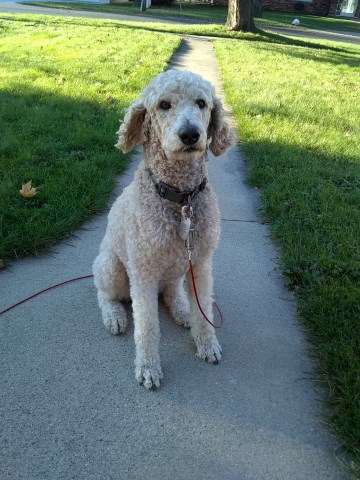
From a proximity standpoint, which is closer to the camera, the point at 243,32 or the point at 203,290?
the point at 203,290

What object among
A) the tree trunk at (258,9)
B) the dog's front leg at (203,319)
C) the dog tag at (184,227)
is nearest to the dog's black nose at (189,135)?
the dog tag at (184,227)

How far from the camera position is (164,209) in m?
2.46

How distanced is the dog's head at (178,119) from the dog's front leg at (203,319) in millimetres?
750

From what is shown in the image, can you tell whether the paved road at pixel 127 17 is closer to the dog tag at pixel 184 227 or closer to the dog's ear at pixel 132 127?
the dog's ear at pixel 132 127

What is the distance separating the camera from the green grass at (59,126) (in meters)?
3.94

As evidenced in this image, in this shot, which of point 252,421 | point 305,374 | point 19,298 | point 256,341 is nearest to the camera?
point 252,421

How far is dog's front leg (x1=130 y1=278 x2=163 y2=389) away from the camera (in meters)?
2.51

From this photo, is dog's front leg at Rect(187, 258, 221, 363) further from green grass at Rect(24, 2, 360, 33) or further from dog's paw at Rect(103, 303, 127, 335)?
green grass at Rect(24, 2, 360, 33)

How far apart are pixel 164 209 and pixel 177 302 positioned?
869 millimetres

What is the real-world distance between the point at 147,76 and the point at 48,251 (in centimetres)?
619

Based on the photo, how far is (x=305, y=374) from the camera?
2.60m

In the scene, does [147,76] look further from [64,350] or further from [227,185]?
[64,350]

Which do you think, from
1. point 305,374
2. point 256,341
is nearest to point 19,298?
point 256,341

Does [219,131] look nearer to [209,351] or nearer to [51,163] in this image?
[209,351]
